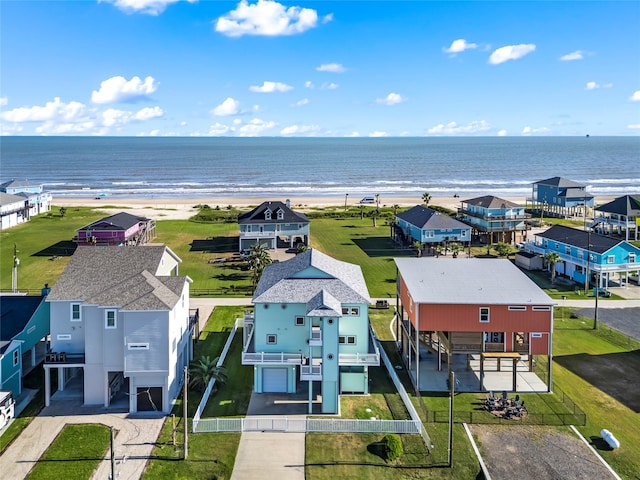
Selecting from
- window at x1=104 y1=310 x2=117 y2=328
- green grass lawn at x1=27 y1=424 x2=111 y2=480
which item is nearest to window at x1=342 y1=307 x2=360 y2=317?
window at x1=104 y1=310 x2=117 y2=328

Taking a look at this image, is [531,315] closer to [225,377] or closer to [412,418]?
[412,418]

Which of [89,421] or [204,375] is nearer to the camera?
[89,421]

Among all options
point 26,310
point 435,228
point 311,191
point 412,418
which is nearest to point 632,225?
point 435,228

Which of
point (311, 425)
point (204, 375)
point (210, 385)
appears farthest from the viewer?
point (204, 375)

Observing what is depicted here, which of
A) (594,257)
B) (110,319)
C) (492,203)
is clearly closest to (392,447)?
(110,319)

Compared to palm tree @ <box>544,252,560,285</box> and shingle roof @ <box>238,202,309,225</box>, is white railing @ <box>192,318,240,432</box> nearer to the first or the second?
shingle roof @ <box>238,202,309,225</box>

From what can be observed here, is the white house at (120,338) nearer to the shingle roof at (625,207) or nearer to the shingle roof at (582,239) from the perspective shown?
the shingle roof at (582,239)

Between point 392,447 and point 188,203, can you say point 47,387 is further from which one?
point 188,203

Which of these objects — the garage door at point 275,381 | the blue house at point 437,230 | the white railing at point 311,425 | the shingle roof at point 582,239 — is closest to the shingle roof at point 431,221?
the blue house at point 437,230
